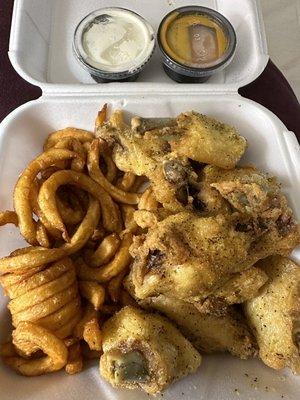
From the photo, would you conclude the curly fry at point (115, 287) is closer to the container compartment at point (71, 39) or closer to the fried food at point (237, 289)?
the fried food at point (237, 289)

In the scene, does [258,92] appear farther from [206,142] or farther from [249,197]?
[249,197]

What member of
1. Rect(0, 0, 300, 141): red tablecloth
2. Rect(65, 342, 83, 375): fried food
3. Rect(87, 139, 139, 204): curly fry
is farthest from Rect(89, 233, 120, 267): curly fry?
Rect(0, 0, 300, 141): red tablecloth

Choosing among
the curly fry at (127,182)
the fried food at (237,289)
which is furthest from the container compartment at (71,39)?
the fried food at (237,289)

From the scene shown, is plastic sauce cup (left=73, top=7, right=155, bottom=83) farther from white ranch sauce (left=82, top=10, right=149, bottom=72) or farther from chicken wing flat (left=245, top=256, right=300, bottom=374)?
chicken wing flat (left=245, top=256, right=300, bottom=374)

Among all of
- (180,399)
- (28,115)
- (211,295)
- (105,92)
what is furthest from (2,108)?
(180,399)

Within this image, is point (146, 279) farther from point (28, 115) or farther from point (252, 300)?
point (28, 115)

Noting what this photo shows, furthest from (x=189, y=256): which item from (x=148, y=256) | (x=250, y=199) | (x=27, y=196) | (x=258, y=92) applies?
(x=258, y=92)

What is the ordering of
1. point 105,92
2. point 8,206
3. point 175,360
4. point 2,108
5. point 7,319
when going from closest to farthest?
point 175,360 < point 7,319 < point 8,206 < point 105,92 < point 2,108

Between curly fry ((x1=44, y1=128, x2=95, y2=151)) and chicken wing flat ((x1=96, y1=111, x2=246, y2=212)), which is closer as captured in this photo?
chicken wing flat ((x1=96, y1=111, x2=246, y2=212))
